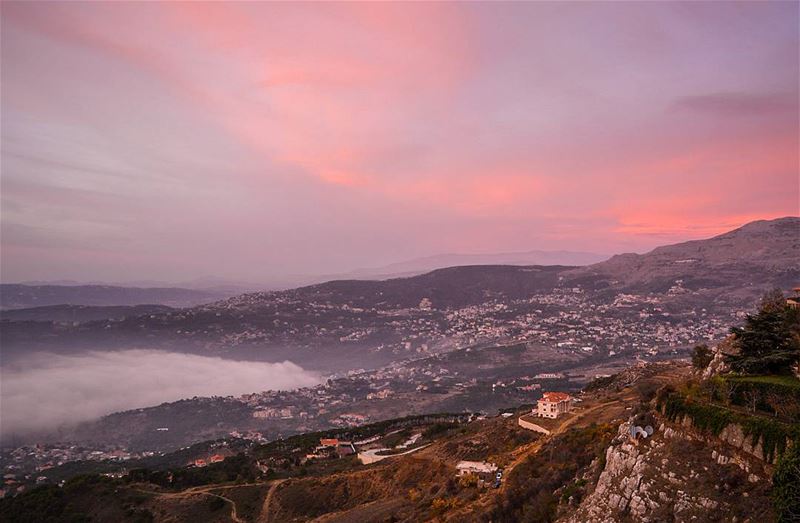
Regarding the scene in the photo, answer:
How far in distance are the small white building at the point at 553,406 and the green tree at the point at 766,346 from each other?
24959 mm

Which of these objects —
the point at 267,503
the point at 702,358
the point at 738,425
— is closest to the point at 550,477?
the point at 702,358

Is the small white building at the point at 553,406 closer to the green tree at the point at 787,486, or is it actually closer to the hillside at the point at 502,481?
the hillside at the point at 502,481

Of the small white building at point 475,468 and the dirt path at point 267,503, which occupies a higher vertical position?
the small white building at point 475,468

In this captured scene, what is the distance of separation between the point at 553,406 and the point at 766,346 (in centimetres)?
2701

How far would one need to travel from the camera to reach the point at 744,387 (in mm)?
20078

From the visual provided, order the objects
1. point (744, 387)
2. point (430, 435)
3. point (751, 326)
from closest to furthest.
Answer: point (744, 387), point (751, 326), point (430, 435)

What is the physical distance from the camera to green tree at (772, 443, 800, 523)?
46.6 ft

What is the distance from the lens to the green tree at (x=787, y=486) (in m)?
14.2

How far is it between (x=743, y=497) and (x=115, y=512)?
61.2 metres

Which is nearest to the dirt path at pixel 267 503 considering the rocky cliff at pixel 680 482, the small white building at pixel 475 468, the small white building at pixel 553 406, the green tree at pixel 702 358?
the small white building at pixel 475 468

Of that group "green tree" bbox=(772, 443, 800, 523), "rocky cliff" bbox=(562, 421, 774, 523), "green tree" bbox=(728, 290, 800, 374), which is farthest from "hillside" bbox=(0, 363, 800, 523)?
"green tree" bbox=(728, 290, 800, 374)

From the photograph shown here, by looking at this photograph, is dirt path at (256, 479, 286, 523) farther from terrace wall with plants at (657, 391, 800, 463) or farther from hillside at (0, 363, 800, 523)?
terrace wall with plants at (657, 391, 800, 463)

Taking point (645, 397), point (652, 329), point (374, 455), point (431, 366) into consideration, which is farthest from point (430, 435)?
point (652, 329)

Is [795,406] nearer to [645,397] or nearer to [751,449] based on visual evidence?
[751,449]
